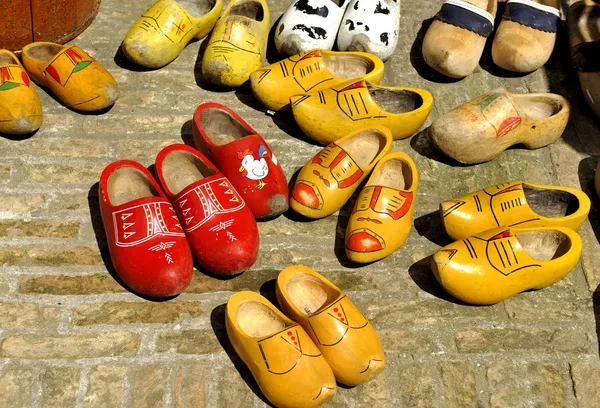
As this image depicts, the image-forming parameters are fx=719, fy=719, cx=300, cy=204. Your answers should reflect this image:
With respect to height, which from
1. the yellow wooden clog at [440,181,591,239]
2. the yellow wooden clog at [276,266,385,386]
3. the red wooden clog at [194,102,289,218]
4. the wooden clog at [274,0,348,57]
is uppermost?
the wooden clog at [274,0,348,57]

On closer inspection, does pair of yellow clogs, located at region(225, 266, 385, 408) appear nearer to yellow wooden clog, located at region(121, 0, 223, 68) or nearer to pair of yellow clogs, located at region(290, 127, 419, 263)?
pair of yellow clogs, located at region(290, 127, 419, 263)

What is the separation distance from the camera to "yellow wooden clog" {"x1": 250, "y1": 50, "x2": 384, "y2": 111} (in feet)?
9.78

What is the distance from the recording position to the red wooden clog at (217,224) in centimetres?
236

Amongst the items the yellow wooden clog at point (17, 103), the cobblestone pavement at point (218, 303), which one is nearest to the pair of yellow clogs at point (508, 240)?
the cobblestone pavement at point (218, 303)

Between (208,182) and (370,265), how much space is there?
0.63 meters

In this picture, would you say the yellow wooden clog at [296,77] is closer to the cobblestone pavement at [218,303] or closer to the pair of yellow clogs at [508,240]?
the cobblestone pavement at [218,303]

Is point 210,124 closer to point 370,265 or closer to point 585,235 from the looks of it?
point 370,265

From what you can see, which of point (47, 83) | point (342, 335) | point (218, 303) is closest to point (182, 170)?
point (218, 303)

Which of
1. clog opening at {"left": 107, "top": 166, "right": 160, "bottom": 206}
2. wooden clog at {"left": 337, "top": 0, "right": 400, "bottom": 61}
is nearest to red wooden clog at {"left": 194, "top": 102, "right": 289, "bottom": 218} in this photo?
clog opening at {"left": 107, "top": 166, "right": 160, "bottom": 206}

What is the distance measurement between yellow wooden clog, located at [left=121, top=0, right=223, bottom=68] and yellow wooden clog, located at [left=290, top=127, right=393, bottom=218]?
0.92 meters

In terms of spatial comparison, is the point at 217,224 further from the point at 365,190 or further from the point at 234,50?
the point at 234,50

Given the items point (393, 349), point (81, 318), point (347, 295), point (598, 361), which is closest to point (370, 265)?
point (347, 295)

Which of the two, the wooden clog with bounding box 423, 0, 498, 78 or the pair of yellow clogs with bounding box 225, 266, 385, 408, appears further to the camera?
the wooden clog with bounding box 423, 0, 498, 78

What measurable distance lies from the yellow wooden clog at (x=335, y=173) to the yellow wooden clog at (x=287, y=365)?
1.84 feet
